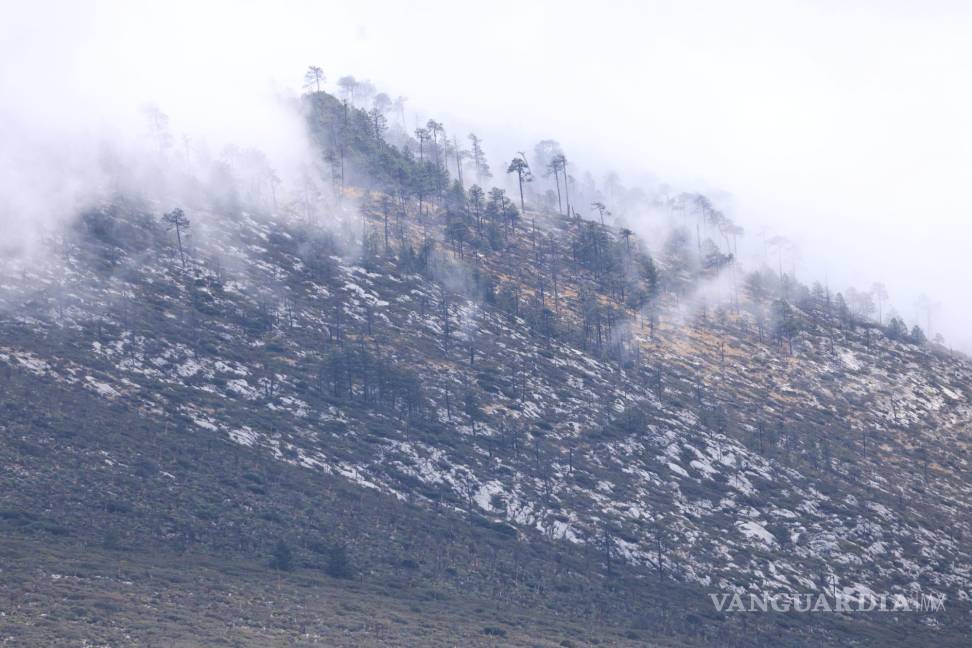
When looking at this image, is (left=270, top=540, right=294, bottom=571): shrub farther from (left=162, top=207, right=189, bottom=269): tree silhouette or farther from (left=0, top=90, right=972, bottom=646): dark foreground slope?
(left=162, top=207, right=189, bottom=269): tree silhouette

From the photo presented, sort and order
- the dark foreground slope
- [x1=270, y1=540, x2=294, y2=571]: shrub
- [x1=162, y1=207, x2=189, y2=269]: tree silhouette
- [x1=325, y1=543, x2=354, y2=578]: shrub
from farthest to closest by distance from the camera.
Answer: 1. [x1=162, y1=207, x2=189, y2=269]: tree silhouette
2. [x1=325, y1=543, x2=354, y2=578]: shrub
3. [x1=270, y1=540, x2=294, y2=571]: shrub
4. the dark foreground slope

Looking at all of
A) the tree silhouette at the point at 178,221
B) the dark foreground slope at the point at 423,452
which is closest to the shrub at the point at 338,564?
the dark foreground slope at the point at 423,452

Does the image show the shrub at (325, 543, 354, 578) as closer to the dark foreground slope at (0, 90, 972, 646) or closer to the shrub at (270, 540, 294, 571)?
the dark foreground slope at (0, 90, 972, 646)

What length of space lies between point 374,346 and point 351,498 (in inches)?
1138

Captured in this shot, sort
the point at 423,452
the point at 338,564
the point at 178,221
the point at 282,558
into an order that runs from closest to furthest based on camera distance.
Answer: the point at 282,558 → the point at 338,564 → the point at 423,452 → the point at 178,221

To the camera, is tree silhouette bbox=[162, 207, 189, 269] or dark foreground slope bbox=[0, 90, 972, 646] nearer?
dark foreground slope bbox=[0, 90, 972, 646]

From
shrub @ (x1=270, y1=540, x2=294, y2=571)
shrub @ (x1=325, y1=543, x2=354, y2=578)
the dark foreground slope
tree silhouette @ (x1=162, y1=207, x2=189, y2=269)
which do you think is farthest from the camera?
tree silhouette @ (x1=162, y1=207, x2=189, y2=269)

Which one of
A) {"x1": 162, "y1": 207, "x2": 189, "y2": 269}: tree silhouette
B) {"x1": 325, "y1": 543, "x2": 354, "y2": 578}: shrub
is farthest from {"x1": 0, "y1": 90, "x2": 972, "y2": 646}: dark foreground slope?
{"x1": 162, "y1": 207, "x2": 189, "y2": 269}: tree silhouette

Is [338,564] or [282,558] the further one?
[338,564]

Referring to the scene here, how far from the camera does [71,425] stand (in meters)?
75.6

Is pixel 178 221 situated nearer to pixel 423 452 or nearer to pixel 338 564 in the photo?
pixel 423 452

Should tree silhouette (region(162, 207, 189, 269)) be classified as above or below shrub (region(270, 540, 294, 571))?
above

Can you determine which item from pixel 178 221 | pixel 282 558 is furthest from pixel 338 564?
pixel 178 221

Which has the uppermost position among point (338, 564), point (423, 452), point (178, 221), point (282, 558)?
point (178, 221)
